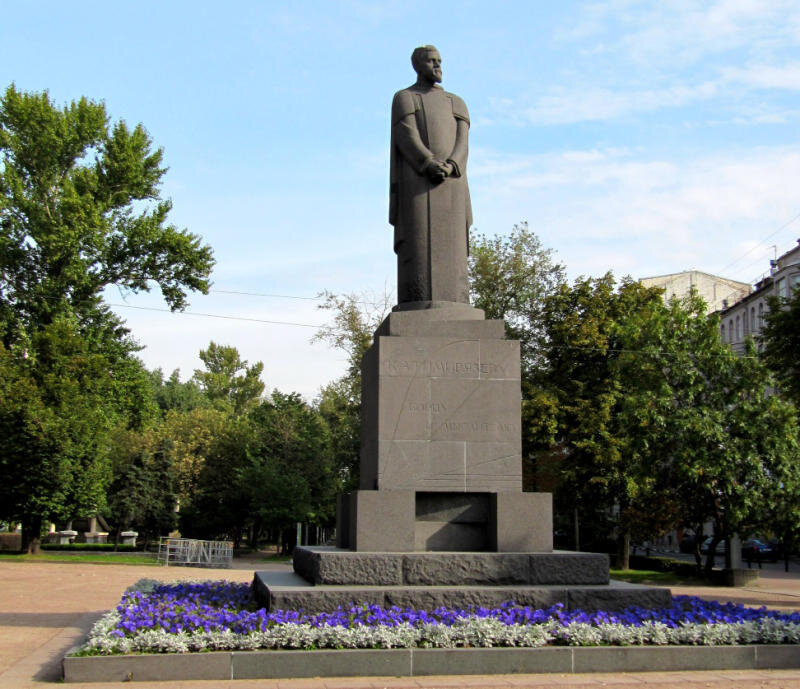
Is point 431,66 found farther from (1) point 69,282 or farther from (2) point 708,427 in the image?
(1) point 69,282

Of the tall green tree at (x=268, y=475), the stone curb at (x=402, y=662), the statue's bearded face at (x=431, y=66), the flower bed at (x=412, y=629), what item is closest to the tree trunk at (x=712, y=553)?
the tall green tree at (x=268, y=475)

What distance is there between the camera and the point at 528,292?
36.4 m

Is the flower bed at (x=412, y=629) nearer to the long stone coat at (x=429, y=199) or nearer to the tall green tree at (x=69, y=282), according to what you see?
the long stone coat at (x=429, y=199)

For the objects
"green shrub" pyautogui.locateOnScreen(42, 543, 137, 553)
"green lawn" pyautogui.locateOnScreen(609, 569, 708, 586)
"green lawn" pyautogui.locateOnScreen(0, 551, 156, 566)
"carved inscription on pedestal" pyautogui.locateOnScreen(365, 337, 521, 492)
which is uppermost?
"carved inscription on pedestal" pyautogui.locateOnScreen(365, 337, 521, 492)

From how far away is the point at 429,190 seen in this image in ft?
36.4

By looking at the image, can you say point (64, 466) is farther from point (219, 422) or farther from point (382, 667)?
point (382, 667)

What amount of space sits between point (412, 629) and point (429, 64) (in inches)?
290

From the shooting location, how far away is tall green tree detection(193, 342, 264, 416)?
271 feet

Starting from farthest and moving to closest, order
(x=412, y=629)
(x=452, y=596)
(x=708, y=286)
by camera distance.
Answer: (x=708, y=286)
(x=452, y=596)
(x=412, y=629)

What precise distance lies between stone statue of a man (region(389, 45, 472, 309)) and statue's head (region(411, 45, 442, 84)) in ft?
0.04

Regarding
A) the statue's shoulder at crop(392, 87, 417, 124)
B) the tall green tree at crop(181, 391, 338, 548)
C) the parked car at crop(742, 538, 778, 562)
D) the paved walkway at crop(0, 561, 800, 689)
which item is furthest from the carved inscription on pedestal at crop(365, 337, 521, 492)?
the parked car at crop(742, 538, 778, 562)

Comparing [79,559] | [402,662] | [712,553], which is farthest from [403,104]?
[79,559]

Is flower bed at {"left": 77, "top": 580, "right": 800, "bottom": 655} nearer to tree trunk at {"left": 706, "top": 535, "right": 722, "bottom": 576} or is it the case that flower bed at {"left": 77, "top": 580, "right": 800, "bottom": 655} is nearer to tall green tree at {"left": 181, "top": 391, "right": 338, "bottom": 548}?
tree trunk at {"left": 706, "top": 535, "right": 722, "bottom": 576}

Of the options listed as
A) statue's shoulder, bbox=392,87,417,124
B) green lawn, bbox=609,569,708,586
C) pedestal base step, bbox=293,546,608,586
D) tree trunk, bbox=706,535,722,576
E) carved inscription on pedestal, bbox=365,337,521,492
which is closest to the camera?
pedestal base step, bbox=293,546,608,586
